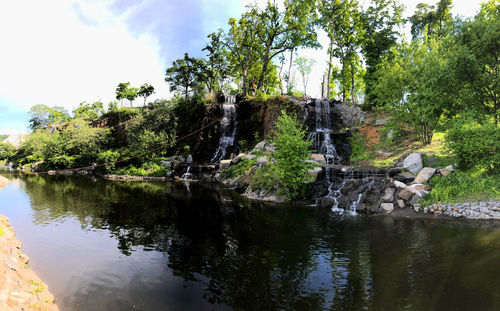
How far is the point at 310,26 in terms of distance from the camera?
114ft

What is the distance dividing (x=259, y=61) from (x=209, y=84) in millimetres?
12706

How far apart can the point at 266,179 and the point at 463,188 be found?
35.9ft

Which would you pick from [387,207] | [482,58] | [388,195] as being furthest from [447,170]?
[482,58]

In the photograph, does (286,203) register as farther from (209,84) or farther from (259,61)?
(209,84)

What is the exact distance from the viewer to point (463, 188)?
12.6 m

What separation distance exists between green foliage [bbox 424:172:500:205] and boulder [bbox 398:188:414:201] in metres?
0.72

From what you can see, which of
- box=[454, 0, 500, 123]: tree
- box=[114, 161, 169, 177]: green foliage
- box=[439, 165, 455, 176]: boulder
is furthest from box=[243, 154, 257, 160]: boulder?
box=[454, 0, 500, 123]: tree

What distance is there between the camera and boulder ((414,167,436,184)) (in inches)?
553

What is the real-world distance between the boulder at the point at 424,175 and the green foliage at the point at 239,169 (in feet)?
41.2

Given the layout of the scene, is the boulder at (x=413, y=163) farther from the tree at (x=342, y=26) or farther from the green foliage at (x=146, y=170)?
the green foliage at (x=146, y=170)

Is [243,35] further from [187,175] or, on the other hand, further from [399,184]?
[399,184]

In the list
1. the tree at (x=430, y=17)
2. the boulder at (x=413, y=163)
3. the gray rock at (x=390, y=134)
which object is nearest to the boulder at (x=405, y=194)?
the boulder at (x=413, y=163)

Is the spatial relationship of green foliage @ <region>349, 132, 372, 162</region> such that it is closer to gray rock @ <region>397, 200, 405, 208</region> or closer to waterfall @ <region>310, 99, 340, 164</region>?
waterfall @ <region>310, 99, 340, 164</region>

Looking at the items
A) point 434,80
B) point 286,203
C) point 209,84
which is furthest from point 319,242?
point 209,84
